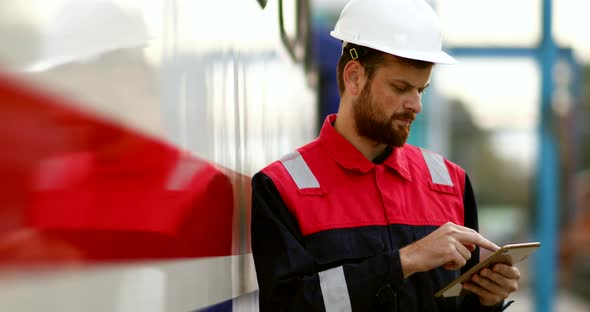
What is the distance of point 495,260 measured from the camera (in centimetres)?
184

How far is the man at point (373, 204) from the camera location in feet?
5.89

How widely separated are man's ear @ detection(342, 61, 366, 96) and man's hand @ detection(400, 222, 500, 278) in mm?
449

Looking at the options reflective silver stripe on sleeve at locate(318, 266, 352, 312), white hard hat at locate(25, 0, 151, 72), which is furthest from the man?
white hard hat at locate(25, 0, 151, 72)

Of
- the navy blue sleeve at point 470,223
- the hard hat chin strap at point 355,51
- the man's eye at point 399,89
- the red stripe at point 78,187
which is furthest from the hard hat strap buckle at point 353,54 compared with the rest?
the red stripe at point 78,187

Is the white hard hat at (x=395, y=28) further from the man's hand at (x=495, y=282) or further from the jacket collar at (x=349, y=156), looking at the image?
the man's hand at (x=495, y=282)

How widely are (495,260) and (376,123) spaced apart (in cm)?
41

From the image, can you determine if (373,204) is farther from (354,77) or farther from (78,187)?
(78,187)

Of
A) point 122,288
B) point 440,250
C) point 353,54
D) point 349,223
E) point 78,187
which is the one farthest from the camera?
point 353,54

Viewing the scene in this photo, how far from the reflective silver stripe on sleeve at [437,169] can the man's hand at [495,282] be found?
261mm

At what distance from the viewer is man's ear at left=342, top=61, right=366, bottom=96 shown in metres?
2.08

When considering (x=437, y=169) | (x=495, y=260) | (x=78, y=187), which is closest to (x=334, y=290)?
(x=495, y=260)

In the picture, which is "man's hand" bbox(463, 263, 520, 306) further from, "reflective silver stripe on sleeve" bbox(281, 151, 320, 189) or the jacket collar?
"reflective silver stripe on sleeve" bbox(281, 151, 320, 189)

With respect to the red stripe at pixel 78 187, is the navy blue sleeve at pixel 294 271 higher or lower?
lower

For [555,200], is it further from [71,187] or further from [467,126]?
[71,187]
